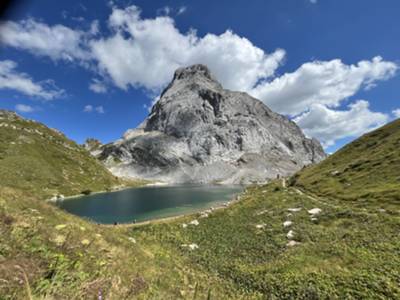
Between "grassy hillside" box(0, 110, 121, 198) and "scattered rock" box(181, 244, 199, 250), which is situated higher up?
"grassy hillside" box(0, 110, 121, 198)

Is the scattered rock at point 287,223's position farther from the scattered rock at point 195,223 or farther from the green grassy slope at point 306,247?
the scattered rock at point 195,223

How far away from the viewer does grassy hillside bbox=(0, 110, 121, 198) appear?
11800 cm

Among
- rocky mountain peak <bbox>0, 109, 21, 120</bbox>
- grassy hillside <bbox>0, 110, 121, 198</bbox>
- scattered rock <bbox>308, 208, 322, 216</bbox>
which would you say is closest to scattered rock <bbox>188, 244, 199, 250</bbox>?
scattered rock <bbox>308, 208, 322, 216</bbox>

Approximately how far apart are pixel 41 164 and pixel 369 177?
6669 inches

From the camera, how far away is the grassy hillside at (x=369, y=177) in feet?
131

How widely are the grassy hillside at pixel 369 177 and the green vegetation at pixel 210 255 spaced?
2.53 ft

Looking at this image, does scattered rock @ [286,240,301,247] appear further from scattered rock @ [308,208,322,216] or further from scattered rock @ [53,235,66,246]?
scattered rock @ [53,235,66,246]

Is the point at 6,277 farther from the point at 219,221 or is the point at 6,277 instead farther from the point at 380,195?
the point at 380,195

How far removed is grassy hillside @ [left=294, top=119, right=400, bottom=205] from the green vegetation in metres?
0.77

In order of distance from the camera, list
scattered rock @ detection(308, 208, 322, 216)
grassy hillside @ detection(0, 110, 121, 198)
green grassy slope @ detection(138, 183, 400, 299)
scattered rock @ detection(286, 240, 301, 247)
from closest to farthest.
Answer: green grassy slope @ detection(138, 183, 400, 299) → scattered rock @ detection(286, 240, 301, 247) → scattered rock @ detection(308, 208, 322, 216) → grassy hillside @ detection(0, 110, 121, 198)

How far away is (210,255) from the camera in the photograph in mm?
22594

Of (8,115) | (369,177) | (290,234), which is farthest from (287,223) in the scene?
(8,115)

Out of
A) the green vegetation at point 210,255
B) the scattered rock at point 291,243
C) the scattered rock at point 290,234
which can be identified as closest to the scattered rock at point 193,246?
the green vegetation at point 210,255

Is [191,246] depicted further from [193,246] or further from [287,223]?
[287,223]
